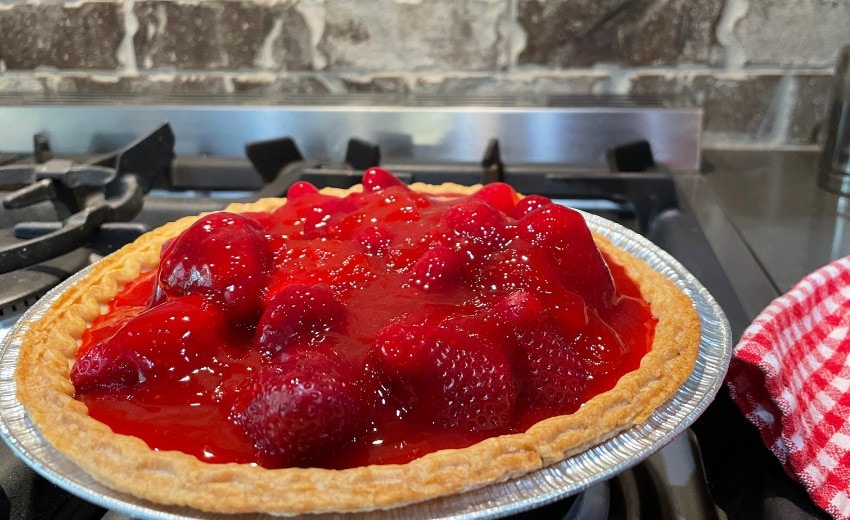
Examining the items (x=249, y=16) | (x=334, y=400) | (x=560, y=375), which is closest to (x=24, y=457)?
(x=334, y=400)

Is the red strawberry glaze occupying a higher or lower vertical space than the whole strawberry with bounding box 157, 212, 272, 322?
lower

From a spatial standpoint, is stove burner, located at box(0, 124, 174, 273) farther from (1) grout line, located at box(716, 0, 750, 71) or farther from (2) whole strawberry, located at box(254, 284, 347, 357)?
(1) grout line, located at box(716, 0, 750, 71)

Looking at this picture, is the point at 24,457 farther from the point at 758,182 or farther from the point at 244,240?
the point at 758,182

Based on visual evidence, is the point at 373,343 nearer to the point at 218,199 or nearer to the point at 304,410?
the point at 304,410

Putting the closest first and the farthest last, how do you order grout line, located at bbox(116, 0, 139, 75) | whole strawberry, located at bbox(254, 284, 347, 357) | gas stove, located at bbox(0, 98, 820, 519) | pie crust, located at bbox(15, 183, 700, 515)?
pie crust, located at bbox(15, 183, 700, 515)
whole strawberry, located at bbox(254, 284, 347, 357)
gas stove, located at bbox(0, 98, 820, 519)
grout line, located at bbox(116, 0, 139, 75)

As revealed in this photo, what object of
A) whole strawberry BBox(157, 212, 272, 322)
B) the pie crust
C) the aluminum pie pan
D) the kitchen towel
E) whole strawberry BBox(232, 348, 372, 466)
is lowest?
the kitchen towel

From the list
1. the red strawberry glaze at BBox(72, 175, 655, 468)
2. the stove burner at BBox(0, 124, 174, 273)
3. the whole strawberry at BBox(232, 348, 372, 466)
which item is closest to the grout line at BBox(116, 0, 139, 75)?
the stove burner at BBox(0, 124, 174, 273)

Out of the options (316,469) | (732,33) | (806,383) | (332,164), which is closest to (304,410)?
(316,469)
